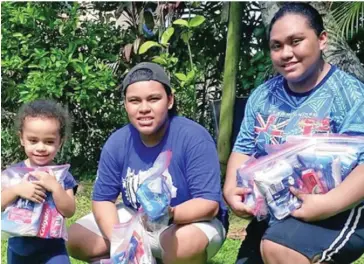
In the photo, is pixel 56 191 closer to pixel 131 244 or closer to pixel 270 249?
pixel 131 244

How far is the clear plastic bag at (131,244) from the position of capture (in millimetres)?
3174

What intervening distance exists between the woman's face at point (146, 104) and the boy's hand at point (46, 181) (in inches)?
19.1

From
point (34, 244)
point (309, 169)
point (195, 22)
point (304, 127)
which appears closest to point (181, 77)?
point (195, 22)

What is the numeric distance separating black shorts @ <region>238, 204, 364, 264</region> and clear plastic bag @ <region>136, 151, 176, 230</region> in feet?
1.61

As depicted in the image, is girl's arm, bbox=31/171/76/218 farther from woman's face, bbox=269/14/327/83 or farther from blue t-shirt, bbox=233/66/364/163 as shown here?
woman's face, bbox=269/14/327/83

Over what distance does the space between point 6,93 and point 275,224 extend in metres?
4.61

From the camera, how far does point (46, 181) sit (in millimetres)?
3344

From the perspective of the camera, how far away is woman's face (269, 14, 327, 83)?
3.13 meters

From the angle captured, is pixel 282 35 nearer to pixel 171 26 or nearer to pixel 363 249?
pixel 363 249

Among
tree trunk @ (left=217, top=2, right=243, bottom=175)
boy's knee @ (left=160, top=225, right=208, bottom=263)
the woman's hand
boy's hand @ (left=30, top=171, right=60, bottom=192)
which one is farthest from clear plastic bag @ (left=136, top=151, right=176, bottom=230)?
tree trunk @ (left=217, top=2, right=243, bottom=175)

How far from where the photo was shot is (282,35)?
3.16 meters

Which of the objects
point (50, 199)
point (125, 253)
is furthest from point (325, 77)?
point (50, 199)

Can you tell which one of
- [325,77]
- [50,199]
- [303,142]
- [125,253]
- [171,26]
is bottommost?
[125,253]

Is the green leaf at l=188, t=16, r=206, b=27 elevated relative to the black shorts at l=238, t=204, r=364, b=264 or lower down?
elevated
